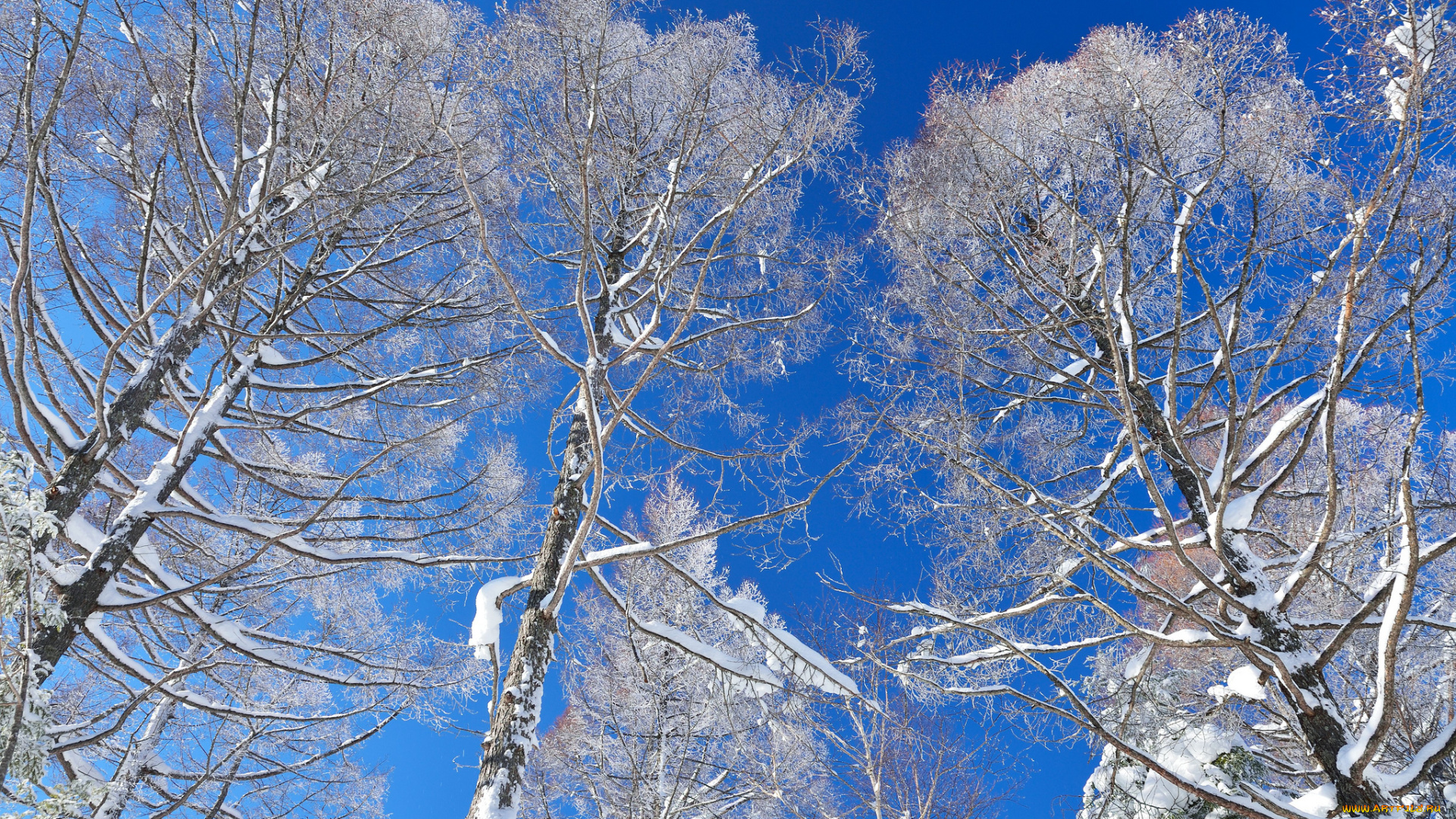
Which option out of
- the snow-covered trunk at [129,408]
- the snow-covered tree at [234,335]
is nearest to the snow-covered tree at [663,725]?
the snow-covered tree at [234,335]

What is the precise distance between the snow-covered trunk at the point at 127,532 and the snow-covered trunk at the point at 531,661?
1.67 meters

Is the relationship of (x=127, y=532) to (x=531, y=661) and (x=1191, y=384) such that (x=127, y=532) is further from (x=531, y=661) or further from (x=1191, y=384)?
(x=1191, y=384)

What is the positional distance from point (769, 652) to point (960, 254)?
381 cm

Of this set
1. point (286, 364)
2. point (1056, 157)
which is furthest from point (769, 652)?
point (1056, 157)

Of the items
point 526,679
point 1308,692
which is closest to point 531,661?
point 526,679

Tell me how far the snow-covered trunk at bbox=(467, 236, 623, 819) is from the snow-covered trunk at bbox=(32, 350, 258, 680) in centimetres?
167

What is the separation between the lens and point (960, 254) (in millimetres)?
5941

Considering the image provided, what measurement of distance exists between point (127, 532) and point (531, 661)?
2027 mm

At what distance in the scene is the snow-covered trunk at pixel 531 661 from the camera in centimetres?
284

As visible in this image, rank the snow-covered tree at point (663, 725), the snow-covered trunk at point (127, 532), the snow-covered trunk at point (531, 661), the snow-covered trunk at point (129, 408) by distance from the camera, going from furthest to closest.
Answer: the snow-covered tree at point (663, 725), the snow-covered trunk at point (129, 408), the snow-covered trunk at point (127, 532), the snow-covered trunk at point (531, 661)

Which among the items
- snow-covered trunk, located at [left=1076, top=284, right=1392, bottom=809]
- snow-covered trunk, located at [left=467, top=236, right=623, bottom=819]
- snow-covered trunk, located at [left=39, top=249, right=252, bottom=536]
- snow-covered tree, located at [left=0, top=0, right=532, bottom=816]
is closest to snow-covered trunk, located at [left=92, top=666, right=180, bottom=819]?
snow-covered tree, located at [left=0, top=0, right=532, bottom=816]

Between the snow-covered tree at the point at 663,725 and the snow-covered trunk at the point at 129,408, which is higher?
the snow-covered tree at the point at 663,725

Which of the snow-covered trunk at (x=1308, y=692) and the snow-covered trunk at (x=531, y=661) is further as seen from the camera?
the snow-covered trunk at (x=1308, y=692)

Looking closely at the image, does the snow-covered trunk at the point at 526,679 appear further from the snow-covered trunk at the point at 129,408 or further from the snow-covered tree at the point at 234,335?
the snow-covered trunk at the point at 129,408
